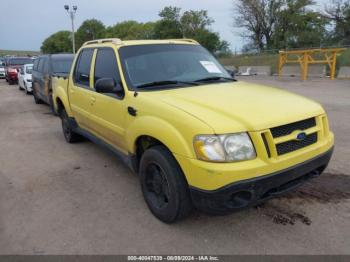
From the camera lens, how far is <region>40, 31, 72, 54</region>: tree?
87.4 meters

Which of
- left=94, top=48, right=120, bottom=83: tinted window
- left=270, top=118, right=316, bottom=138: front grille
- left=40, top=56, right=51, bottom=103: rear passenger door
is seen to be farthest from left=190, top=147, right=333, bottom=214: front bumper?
left=40, top=56, right=51, bottom=103: rear passenger door

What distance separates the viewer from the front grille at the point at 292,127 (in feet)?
9.95

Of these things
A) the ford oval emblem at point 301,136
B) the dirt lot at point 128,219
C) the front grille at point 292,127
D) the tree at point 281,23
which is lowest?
the dirt lot at point 128,219

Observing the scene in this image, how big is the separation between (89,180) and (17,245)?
5.36 feet

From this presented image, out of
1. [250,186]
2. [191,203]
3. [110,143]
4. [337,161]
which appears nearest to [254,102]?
[250,186]

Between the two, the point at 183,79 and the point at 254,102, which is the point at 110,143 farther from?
the point at 254,102

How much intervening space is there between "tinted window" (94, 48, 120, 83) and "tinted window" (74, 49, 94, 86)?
1.16ft

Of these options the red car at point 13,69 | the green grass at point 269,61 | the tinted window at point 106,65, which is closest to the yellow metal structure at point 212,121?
the tinted window at point 106,65

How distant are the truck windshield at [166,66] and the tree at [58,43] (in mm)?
86518

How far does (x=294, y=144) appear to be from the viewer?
3174 mm

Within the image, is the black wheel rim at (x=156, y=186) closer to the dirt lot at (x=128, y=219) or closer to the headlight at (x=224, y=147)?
the dirt lot at (x=128, y=219)

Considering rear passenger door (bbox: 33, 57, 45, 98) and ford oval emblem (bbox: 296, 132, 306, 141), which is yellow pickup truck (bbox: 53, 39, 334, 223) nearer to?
ford oval emblem (bbox: 296, 132, 306, 141)

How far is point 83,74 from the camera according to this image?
533 centimetres

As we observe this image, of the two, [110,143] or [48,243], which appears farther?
[110,143]
